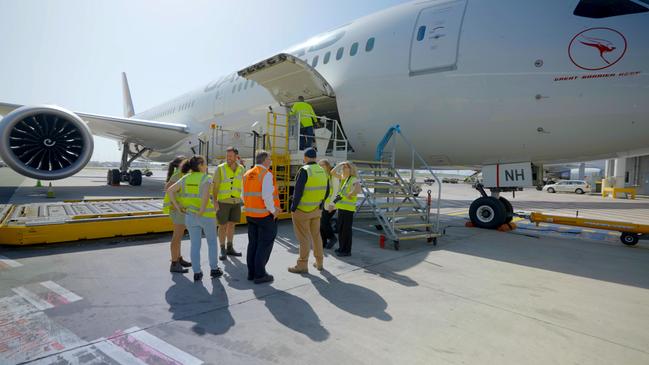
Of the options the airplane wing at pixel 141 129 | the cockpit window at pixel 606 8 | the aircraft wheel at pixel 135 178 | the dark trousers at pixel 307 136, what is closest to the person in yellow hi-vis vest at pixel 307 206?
the dark trousers at pixel 307 136

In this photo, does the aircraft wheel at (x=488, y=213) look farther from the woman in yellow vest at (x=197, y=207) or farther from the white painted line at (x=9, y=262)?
the white painted line at (x=9, y=262)

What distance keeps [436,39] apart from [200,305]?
593cm

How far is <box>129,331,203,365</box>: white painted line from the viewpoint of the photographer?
7.01 ft

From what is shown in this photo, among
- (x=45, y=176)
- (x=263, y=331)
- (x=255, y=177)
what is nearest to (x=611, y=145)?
(x=255, y=177)

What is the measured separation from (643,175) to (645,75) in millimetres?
30934

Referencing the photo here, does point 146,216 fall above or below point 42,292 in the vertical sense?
above

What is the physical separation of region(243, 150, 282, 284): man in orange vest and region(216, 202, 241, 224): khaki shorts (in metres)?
1.07

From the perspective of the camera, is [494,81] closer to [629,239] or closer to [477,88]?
[477,88]

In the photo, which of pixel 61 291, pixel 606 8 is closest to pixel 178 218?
pixel 61 291

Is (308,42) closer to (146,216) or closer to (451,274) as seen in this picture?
(146,216)

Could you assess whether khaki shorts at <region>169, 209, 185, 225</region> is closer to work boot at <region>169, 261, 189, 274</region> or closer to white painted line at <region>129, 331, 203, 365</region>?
work boot at <region>169, 261, 189, 274</region>

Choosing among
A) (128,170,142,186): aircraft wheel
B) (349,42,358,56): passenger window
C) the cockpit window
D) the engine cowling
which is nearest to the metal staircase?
(349,42,358,56): passenger window

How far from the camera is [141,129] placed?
12578mm

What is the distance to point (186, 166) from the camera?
4.04m
